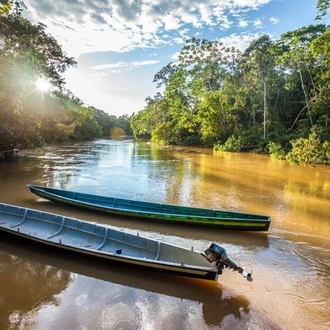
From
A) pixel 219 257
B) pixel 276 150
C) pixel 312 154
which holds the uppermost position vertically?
pixel 312 154

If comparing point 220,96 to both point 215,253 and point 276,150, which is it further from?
point 215,253

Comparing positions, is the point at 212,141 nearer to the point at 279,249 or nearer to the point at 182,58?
the point at 182,58

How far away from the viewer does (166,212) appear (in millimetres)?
8281

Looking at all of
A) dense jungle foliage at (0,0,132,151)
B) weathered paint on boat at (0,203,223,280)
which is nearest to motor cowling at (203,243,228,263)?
weathered paint on boat at (0,203,223,280)

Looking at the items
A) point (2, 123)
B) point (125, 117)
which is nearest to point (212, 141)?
point (2, 123)

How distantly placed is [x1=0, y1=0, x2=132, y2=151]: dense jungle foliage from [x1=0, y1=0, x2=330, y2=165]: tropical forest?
52mm

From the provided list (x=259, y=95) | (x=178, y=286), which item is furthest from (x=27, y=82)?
(x=259, y=95)

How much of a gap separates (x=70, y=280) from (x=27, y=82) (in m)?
11.1

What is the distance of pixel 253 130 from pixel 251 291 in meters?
30.2

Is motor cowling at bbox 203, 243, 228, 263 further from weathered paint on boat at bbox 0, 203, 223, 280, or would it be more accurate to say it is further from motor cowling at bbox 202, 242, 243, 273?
weathered paint on boat at bbox 0, 203, 223, 280

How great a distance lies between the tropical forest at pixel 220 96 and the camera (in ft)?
47.9

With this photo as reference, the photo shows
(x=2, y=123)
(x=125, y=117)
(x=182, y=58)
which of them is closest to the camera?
(x=2, y=123)

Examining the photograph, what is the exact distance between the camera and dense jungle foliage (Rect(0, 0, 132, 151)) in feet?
39.2

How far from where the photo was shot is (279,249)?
665cm
